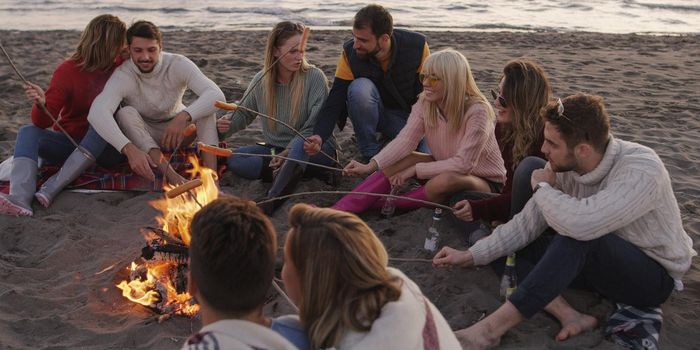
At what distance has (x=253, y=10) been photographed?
1827 cm

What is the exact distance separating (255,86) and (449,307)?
247 centimetres

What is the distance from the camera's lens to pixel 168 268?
3.97 metres

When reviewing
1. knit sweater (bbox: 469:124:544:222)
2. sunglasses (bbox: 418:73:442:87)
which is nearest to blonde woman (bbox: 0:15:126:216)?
sunglasses (bbox: 418:73:442:87)

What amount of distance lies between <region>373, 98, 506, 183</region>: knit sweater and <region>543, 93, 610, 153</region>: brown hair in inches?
48.0

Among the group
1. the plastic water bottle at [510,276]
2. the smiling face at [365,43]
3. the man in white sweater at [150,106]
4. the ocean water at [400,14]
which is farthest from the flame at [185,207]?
the ocean water at [400,14]

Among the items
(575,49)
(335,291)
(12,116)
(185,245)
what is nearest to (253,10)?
(575,49)

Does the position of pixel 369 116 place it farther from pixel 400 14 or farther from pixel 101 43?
pixel 400 14

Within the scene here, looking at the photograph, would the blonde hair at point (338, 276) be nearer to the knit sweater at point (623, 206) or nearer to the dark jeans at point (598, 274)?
the dark jeans at point (598, 274)

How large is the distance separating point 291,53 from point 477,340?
2924 millimetres

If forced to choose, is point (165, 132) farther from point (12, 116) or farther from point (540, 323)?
point (540, 323)

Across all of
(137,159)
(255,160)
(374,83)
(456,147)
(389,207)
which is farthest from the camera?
(374,83)

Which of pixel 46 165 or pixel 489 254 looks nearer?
pixel 489 254

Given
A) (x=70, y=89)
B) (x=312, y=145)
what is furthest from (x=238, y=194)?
(x=70, y=89)

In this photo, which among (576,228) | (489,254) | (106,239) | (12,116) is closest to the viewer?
(576,228)
